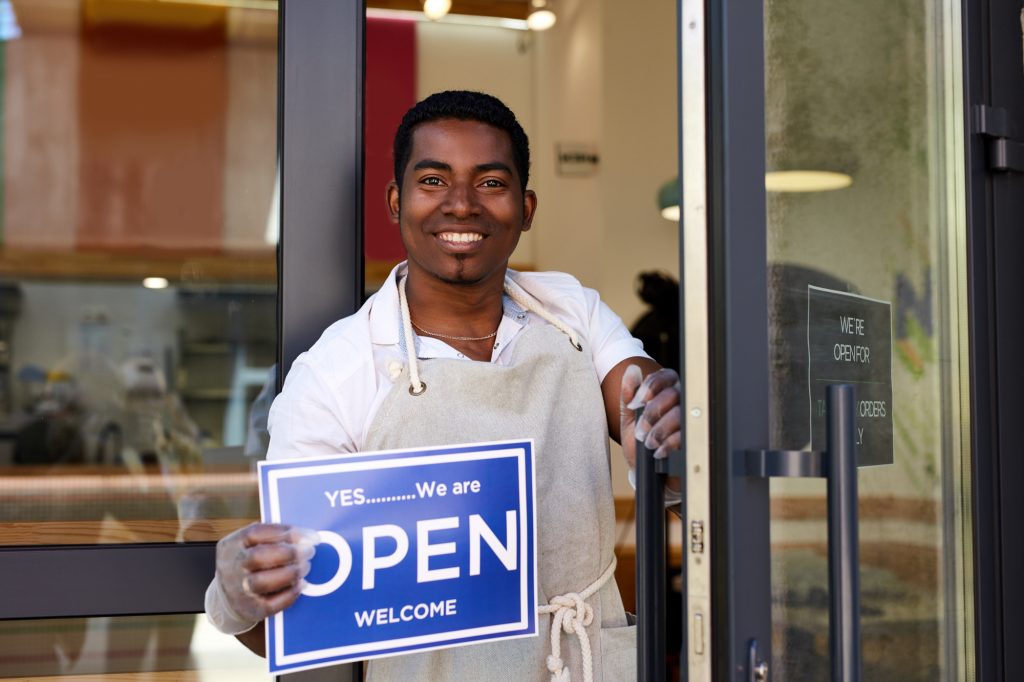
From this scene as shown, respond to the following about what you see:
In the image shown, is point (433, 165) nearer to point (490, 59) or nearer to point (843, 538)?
point (843, 538)

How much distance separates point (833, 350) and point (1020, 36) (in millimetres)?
733

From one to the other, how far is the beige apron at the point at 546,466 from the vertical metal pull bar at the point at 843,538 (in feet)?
1.28

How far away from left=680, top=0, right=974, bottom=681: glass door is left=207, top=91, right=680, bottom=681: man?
18 cm

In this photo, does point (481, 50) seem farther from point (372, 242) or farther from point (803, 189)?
point (803, 189)

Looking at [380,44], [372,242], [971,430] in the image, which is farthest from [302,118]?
[380,44]

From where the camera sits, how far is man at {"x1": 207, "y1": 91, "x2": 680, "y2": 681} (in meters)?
1.21

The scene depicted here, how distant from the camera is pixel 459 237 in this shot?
1268 millimetres

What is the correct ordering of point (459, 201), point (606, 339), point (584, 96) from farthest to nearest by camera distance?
point (584, 96)
point (606, 339)
point (459, 201)

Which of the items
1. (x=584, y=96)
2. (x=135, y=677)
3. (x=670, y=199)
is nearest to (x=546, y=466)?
(x=135, y=677)

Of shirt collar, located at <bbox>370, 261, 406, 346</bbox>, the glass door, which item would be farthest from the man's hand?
shirt collar, located at <bbox>370, 261, 406, 346</bbox>

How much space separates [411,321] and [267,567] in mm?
410

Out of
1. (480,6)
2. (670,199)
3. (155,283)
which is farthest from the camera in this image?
(480,6)

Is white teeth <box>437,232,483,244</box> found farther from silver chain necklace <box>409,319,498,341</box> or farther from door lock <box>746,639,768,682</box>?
door lock <box>746,639,768,682</box>

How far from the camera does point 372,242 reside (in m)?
4.77
